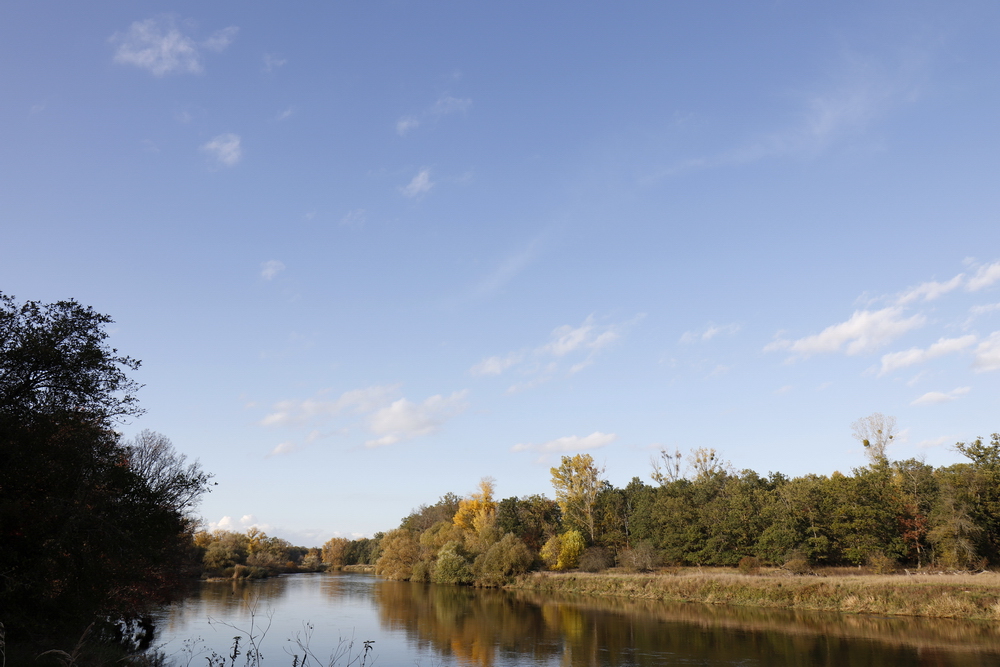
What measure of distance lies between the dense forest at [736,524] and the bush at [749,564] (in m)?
0.21

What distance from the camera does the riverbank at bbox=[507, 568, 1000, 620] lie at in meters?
34.8

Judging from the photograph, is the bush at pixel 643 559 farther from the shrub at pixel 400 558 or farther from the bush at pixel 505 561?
the shrub at pixel 400 558

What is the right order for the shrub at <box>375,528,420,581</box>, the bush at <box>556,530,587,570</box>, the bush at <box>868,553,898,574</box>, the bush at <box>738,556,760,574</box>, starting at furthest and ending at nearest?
the shrub at <box>375,528,420,581</box> < the bush at <box>556,530,587,570</box> < the bush at <box>738,556,760,574</box> < the bush at <box>868,553,898,574</box>

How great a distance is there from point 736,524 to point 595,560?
16.2m

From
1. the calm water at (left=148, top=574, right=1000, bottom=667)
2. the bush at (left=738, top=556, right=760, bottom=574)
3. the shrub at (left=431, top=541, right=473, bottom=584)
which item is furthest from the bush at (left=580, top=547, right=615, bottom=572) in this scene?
the shrub at (left=431, top=541, right=473, bottom=584)

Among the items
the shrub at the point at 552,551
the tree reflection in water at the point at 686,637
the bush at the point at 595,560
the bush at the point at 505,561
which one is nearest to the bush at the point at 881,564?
the tree reflection in water at the point at 686,637

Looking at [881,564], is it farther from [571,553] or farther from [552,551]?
[552,551]

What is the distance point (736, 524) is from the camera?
5691cm

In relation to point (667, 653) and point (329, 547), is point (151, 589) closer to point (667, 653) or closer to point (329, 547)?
point (667, 653)

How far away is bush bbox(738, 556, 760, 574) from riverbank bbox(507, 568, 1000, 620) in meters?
1.61

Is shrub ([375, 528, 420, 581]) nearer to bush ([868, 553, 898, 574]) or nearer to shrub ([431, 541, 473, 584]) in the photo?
shrub ([431, 541, 473, 584])

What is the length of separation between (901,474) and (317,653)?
197ft

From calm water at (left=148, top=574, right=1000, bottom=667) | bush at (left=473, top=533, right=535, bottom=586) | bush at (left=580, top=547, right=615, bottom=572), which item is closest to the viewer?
calm water at (left=148, top=574, right=1000, bottom=667)

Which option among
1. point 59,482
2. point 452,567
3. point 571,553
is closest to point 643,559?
point 571,553
